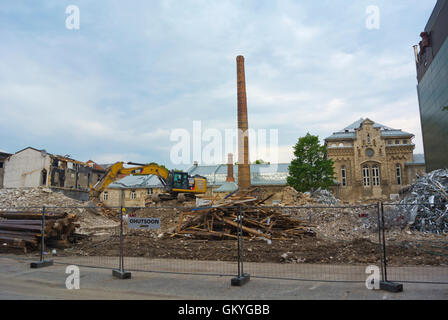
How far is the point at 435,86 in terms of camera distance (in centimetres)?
2892

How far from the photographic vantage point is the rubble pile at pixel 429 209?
1515 centimetres

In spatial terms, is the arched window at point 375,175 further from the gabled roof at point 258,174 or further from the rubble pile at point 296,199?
the rubble pile at point 296,199

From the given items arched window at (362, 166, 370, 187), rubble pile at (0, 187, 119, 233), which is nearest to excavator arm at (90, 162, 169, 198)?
rubble pile at (0, 187, 119, 233)

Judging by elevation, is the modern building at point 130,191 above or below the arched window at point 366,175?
below

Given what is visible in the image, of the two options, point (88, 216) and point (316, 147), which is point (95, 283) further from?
point (316, 147)

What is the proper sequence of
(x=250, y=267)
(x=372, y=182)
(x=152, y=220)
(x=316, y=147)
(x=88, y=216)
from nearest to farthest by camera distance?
(x=152, y=220)
(x=250, y=267)
(x=88, y=216)
(x=316, y=147)
(x=372, y=182)

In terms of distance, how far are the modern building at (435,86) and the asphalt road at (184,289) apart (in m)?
25.5

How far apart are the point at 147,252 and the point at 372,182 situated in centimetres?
4980

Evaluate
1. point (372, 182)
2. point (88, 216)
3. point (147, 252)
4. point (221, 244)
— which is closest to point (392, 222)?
point (221, 244)

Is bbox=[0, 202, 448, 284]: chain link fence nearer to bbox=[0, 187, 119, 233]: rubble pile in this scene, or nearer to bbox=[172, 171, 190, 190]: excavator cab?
bbox=[0, 187, 119, 233]: rubble pile

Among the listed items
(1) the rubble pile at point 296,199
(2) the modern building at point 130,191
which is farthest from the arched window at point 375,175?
(2) the modern building at point 130,191

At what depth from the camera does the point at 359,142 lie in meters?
54.5

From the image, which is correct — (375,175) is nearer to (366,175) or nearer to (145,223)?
(366,175)

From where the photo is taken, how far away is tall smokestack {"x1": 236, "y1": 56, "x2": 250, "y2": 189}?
33438 mm
